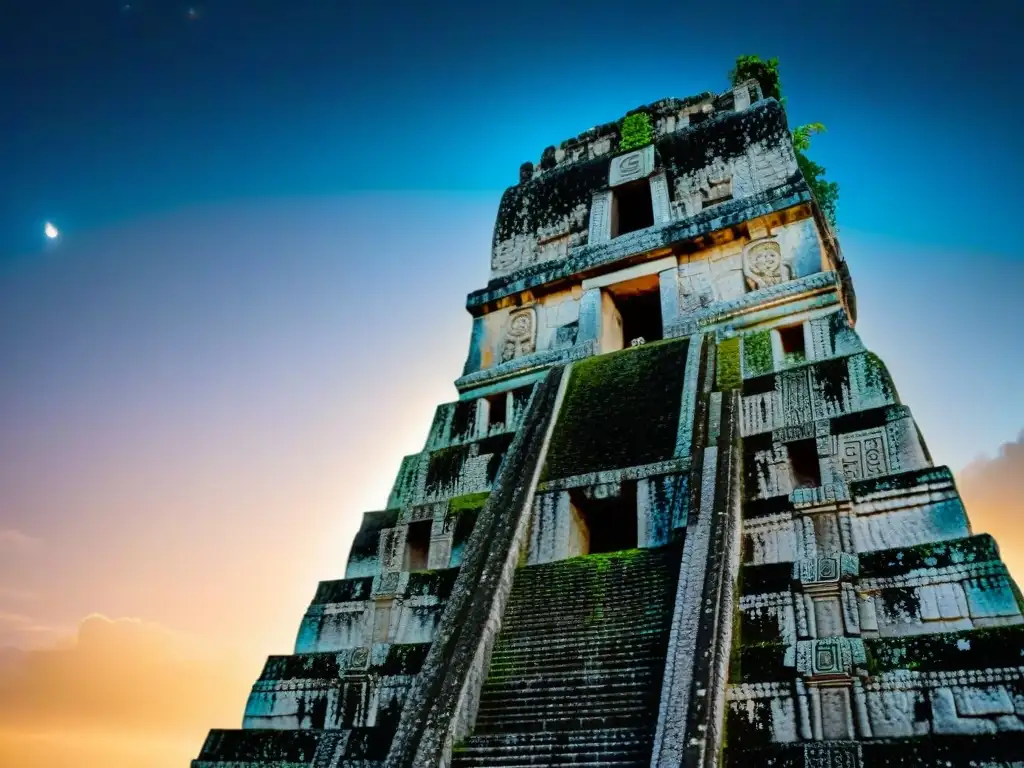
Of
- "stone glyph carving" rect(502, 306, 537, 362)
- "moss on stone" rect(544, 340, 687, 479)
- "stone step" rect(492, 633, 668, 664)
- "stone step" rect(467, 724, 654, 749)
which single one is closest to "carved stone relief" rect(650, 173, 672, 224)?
"stone glyph carving" rect(502, 306, 537, 362)

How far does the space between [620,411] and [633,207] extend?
7.02 m

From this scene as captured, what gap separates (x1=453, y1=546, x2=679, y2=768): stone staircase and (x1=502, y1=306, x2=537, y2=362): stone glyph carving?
5939 millimetres

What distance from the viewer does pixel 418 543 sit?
36.3 feet

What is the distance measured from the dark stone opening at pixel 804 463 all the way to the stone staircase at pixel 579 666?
84.3 inches

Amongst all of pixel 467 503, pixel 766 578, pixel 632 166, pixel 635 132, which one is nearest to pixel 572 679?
pixel 766 578

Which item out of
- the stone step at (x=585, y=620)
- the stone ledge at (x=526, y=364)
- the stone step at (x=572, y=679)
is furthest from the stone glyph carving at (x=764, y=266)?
the stone step at (x=572, y=679)

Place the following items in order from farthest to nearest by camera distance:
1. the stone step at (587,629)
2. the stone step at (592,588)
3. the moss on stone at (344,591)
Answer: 1. the moss on stone at (344,591)
2. the stone step at (592,588)
3. the stone step at (587,629)

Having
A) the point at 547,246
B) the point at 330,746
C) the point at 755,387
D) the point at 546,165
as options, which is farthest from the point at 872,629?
the point at 546,165

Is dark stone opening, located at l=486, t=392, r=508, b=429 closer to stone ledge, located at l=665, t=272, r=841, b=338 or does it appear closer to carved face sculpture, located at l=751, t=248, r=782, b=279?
stone ledge, located at l=665, t=272, r=841, b=338

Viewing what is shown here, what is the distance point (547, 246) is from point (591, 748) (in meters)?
11.2

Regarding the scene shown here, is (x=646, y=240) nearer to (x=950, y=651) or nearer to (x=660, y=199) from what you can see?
(x=660, y=199)

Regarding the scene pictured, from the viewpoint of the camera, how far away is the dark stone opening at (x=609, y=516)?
948 centimetres

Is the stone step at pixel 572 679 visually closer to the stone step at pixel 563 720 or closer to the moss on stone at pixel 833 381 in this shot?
the stone step at pixel 563 720

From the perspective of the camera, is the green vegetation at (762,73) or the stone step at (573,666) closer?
the stone step at (573,666)
